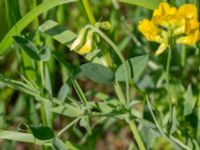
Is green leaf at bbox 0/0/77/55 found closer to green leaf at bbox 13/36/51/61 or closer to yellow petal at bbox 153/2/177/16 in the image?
green leaf at bbox 13/36/51/61

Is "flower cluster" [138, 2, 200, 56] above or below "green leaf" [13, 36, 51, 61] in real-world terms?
above

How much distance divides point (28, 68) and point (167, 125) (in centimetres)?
39

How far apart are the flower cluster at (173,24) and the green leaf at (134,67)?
6cm

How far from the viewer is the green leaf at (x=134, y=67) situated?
1132 mm

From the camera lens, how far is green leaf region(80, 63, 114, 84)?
107cm

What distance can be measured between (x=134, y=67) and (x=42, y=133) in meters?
0.24

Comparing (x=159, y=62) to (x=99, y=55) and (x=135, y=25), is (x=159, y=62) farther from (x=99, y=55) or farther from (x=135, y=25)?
(x=99, y=55)

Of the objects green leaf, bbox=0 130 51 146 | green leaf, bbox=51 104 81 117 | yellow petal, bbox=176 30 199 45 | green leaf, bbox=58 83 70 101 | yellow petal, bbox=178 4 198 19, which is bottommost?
green leaf, bbox=0 130 51 146

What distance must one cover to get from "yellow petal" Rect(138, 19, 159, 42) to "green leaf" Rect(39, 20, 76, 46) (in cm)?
23

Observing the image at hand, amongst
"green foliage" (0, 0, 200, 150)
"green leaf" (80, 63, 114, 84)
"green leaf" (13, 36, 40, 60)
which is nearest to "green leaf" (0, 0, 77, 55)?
"green foliage" (0, 0, 200, 150)

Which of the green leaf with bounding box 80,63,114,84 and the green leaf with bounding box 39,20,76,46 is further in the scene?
the green leaf with bounding box 39,20,76,46

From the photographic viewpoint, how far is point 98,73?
1100mm

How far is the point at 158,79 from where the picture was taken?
70.8 inches

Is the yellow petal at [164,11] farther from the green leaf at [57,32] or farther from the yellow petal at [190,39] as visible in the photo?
the green leaf at [57,32]
